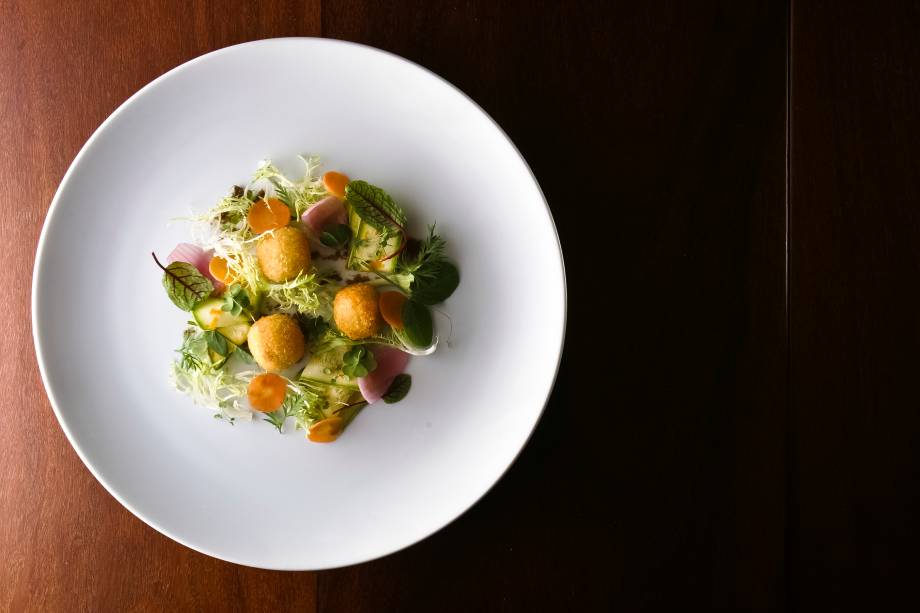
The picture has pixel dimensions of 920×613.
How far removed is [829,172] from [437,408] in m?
0.80

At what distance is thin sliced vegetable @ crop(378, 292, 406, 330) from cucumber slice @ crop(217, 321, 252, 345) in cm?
23

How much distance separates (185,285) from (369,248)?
31cm

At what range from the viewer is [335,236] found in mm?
1007

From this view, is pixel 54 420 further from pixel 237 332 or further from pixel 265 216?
pixel 265 216

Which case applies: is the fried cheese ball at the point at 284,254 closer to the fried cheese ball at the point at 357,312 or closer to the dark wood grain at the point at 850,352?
the fried cheese ball at the point at 357,312

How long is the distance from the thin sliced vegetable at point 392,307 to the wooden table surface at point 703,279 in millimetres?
308

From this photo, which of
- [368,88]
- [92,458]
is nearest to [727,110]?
[368,88]

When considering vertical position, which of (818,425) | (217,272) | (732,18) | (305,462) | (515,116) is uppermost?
(732,18)

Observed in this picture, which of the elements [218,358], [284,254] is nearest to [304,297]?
[284,254]

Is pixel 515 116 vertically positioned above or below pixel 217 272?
above

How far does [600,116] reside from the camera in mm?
1082

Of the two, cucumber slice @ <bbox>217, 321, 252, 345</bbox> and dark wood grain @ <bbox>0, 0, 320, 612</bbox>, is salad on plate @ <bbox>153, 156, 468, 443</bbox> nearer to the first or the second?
cucumber slice @ <bbox>217, 321, 252, 345</bbox>

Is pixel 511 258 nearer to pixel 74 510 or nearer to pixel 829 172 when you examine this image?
pixel 829 172

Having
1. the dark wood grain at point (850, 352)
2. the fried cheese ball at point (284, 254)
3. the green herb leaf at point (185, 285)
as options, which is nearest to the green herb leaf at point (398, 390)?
the fried cheese ball at point (284, 254)
